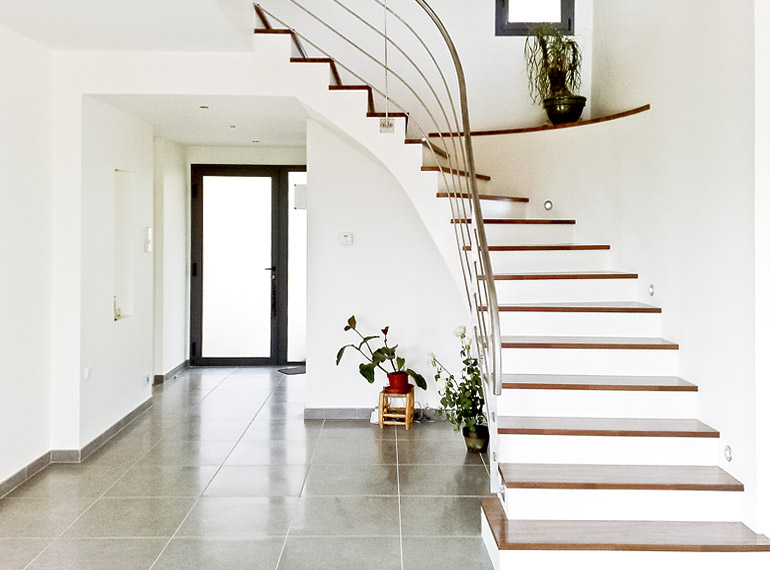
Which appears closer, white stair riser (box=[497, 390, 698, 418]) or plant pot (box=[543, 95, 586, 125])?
white stair riser (box=[497, 390, 698, 418])

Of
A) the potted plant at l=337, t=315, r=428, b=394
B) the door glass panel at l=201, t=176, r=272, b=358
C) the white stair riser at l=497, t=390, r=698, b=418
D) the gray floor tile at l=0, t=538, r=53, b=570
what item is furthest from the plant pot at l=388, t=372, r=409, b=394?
the door glass panel at l=201, t=176, r=272, b=358

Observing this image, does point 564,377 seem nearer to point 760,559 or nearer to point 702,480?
point 702,480

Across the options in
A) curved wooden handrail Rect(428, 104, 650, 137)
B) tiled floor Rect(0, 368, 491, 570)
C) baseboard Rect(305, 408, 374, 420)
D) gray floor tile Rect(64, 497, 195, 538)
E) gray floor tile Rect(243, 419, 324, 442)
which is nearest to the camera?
tiled floor Rect(0, 368, 491, 570)

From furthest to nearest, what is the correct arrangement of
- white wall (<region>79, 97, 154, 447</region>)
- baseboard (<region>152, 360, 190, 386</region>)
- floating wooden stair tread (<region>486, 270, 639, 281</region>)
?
baseboard (<region>152, 360, 190, 386</region>)
white wall (<region>79, 97, 154, 447</region>)
floating wooden stair tread (<region>486, 270, 639, 281</region>)

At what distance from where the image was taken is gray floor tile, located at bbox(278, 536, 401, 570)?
310 centimetres

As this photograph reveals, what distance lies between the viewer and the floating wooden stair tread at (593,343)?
3.77 m

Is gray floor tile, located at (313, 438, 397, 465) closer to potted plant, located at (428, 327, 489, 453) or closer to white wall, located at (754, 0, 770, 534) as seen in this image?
potted plant, located at (428, 327, 489, 453)

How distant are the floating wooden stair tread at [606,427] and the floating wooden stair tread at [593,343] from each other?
44 cm

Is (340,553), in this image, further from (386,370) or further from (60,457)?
(386,370)

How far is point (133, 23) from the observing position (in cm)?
398

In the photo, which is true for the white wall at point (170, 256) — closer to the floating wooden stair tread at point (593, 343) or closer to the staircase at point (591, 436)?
the staircase at point (591, 436)

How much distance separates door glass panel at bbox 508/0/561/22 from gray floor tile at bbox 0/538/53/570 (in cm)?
546

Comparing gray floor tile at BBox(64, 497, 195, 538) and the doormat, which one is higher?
the doormat

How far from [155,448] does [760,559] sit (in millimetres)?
3773
